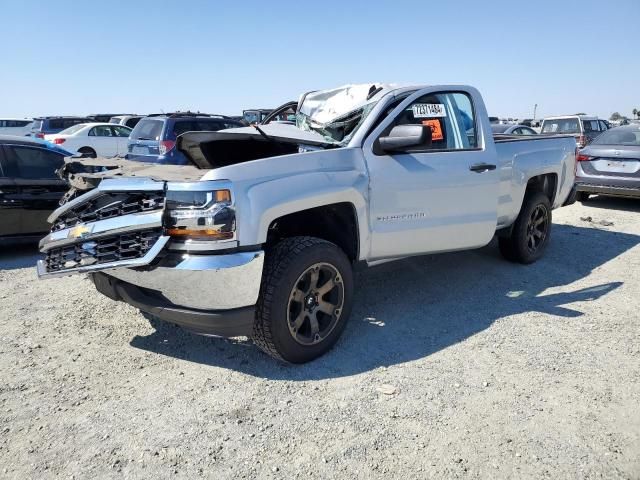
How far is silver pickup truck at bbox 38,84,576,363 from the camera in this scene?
2.91m

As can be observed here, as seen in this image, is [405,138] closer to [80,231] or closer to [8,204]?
[80,231]

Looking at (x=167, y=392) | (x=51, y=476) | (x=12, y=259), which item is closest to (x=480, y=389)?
(x=167, y=392)

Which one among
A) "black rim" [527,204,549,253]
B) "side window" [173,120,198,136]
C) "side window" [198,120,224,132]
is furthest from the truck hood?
"side window" [198,120,224,132]

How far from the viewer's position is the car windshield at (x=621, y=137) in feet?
30.0

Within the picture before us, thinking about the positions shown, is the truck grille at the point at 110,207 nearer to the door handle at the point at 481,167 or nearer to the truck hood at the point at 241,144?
the truck hood at the point at 241,144

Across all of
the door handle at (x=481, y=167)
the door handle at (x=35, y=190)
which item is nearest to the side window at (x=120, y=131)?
the door handle at (x=35, y=190)

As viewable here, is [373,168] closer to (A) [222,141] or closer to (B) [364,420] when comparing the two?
(A) [222,141]

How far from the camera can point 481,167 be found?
4285 millimetres

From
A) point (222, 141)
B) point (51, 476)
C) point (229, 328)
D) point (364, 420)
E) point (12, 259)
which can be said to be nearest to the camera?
point (51, 476)

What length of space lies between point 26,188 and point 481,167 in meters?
5.37

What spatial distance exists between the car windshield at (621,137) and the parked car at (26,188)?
9482mm

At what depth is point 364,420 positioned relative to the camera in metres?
2.75

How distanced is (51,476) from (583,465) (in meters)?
2.57

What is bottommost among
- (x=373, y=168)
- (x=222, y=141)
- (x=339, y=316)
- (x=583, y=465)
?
(x=583, y=465)
